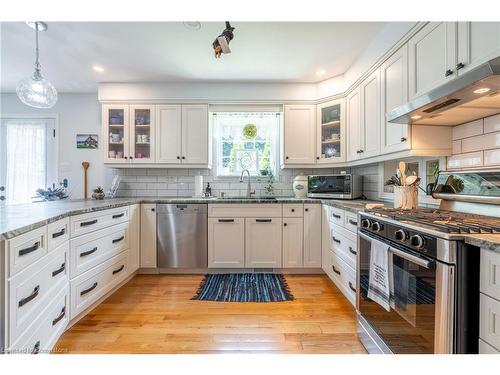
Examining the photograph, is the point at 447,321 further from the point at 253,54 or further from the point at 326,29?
the point at 253,54

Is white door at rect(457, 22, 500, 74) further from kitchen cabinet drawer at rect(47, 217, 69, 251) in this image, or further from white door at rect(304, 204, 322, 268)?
kitchen cabinet drawer at rect(47, 217, 69, 251)

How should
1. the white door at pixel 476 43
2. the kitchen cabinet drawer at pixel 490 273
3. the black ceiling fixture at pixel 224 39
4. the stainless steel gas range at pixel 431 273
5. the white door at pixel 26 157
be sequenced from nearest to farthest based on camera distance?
the kitchen cabinet drawer at pixel 490 273 → the stainless steel gas range at pixel 431 273 → the white door at pixel 476 43 → the black ceiling fixture at pixel 224 39 → the white door at pixel 26 157

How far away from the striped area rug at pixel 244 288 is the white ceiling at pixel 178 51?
→ 2411 mm

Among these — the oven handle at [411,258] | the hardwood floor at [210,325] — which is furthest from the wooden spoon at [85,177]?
the oven handle at [411,258]

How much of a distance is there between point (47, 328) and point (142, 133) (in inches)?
96.2

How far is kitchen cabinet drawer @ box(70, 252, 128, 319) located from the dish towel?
2.02 metres

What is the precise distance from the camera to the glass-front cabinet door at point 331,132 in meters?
3.05

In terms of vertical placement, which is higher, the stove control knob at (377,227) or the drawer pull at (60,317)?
the stove control knob at (377,227)

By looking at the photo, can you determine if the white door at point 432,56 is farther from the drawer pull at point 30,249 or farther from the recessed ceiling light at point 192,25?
the drawer pull at point 30,249

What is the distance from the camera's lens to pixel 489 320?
90 cm

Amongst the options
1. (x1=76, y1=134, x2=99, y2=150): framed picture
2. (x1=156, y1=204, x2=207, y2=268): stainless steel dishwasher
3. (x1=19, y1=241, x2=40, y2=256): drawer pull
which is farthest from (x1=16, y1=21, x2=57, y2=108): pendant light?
(x1=76, y1=134, x2=99, y2=150): framed picture

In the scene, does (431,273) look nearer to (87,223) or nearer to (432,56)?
(432,56)

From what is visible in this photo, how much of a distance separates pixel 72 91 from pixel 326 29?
3.48 meters

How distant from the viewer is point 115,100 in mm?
3227
